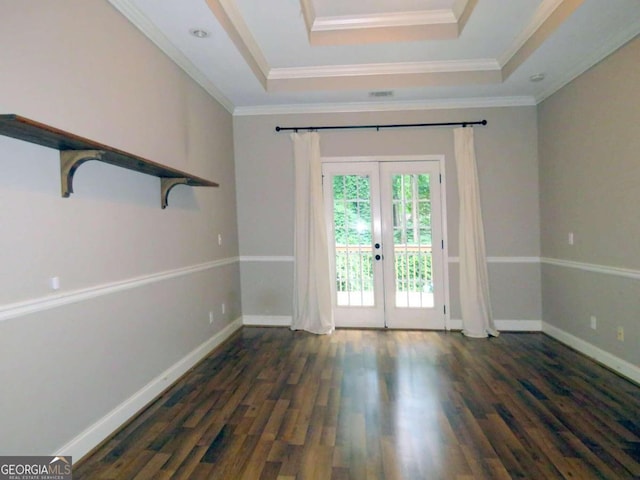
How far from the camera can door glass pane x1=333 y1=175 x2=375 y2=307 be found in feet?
15.1

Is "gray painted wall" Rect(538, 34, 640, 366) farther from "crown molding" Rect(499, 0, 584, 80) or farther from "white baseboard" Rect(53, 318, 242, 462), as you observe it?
"white baseboard" Rect(53, 318, 242, 462)

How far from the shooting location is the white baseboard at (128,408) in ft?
6.60

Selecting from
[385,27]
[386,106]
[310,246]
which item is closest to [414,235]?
[310,246]

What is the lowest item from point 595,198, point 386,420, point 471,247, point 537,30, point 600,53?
point 386,420

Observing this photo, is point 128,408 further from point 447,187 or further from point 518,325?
point 518,325

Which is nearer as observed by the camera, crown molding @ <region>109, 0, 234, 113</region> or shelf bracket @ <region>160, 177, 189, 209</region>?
crown molding @ <region>109, 0, 234, 113</region>

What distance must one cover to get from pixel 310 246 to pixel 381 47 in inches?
93.0

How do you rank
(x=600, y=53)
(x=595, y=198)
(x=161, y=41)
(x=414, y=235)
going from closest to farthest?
(x=161, y=41) → (x=600, y=53) → (x=595, y=198) → (x=414, y=235)

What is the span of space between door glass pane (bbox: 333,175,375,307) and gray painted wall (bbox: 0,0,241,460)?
194 cm

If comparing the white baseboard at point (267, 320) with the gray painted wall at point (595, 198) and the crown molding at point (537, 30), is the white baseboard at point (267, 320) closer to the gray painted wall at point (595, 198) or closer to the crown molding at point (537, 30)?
the gray painted wall at point (595, 198)

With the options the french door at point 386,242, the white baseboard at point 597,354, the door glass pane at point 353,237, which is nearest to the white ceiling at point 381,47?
the french door at point 386,242

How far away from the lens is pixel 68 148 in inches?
72.3

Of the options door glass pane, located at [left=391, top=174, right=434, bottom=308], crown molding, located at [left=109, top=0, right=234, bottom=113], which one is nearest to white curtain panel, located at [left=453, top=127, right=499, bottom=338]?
door glass pane, located at [left=391, top=174, right=434, bottom=308]

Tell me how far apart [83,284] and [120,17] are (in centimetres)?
181
